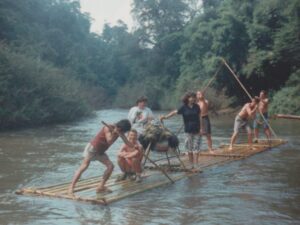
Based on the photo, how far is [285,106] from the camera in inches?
1252

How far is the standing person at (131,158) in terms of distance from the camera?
9.54 metres

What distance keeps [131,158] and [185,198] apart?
1.50 meters

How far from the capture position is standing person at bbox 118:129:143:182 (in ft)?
31.3

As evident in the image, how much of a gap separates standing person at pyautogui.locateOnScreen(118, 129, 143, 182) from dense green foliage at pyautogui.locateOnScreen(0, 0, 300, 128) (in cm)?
1638

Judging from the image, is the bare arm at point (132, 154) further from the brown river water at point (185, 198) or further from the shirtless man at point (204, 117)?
the shirtless man at point (204, 117)

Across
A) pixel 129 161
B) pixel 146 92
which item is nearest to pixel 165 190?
pixel 129 161

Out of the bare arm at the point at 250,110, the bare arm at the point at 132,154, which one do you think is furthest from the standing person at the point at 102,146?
the bare arm at the point at 250,110

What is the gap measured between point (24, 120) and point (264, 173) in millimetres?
17999

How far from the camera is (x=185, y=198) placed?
8.53 meters

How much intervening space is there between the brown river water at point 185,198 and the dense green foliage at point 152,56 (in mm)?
14659

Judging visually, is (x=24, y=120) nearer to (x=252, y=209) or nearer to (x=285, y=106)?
(x=285, y=106)

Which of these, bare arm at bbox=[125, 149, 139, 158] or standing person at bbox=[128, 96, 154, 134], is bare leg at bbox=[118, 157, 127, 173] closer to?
bare arm at bbox=[125, 149, 139, 158]

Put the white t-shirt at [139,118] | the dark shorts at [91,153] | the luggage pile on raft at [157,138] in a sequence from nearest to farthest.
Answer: the dark shorts at [91,153] → the luggage pile on raft at [157,138] → the white t-shirt at [139,118]

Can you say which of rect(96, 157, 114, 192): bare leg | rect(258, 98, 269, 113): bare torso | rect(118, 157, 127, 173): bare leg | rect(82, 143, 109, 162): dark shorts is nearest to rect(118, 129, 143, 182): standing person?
rect(118, 157, 127, 173): bare leg
